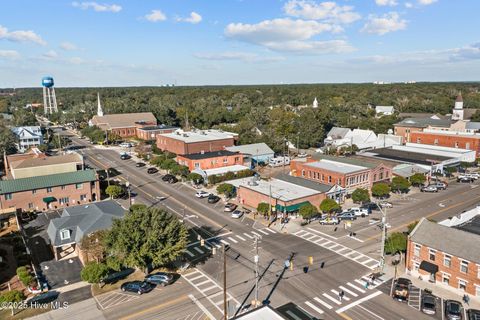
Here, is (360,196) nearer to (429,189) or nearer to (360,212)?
(360,212)

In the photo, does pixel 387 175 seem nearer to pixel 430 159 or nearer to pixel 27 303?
pixel 430 159

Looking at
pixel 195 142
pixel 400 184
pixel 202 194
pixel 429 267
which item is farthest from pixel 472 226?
pixel 195 142

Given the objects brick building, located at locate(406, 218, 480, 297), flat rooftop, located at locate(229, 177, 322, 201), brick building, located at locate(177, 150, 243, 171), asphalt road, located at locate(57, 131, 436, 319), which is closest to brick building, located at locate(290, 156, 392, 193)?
flat rooftop, located at locate(229, 177, 322, 201)

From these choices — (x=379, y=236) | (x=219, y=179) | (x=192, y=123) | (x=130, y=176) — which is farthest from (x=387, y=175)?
(x=192, y=123)

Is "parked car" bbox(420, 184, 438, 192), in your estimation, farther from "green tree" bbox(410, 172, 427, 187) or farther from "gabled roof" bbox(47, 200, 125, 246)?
"gabled roof" bbox(47, 200, 125, 246)

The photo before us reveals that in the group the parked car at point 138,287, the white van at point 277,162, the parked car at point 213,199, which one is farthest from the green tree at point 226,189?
the parked car at point 138,287

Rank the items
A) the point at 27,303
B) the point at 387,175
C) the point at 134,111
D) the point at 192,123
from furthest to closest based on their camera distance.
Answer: the point at 134,111
the point at 192,123
the point at 387,175
the point at 27,303

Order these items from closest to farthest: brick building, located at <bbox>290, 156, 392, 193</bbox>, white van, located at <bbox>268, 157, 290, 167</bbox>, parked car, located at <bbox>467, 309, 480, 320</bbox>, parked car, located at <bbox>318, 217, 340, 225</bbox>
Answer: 1. parked car, located at <bbox>467, 309, 480, 320</bbox>
2. parked car, located at <bbox>318, 217, 340, 225</bbox>
3. brick building, located at <bbox>290, 156, 392, 193</bbox>
4. white van, located at <bbox>268, 157, 290, 167</bbox>
